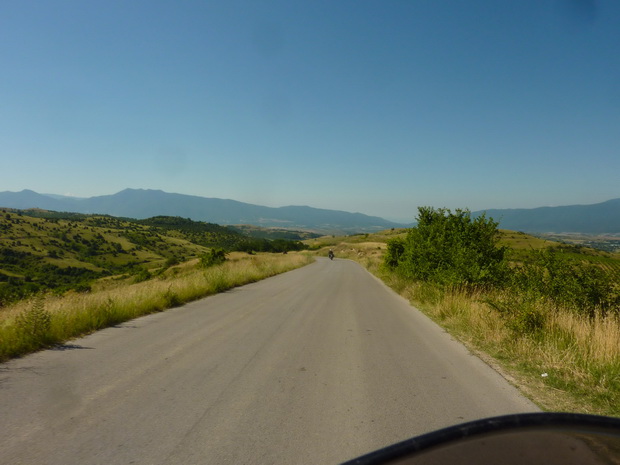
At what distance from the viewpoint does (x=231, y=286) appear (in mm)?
19656

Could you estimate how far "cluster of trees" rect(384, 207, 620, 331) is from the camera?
8.25 metres

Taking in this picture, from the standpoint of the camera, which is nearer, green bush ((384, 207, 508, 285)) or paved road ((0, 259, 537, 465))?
paved road ((0, 259, 537, 465))

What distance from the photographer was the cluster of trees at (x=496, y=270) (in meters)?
8.25

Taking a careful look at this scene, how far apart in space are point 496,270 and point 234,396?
407 inches

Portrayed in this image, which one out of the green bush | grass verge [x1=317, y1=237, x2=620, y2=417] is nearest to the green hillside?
the green bush

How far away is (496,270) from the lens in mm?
12094

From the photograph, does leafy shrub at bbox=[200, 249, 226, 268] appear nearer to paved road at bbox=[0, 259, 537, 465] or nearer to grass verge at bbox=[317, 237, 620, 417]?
paved road at bbox=[0, 259, 537, 465]

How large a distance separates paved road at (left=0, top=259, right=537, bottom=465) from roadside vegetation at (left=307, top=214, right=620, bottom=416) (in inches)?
27.4

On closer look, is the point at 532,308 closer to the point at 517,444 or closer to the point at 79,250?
the point at 517,444

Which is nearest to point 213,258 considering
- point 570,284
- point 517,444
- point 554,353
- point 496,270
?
point 496,270

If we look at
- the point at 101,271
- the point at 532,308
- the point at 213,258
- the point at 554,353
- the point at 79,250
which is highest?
the point at 532,308

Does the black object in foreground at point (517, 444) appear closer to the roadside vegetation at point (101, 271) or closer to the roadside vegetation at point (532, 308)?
the roadside vegetation at point (532, 308)

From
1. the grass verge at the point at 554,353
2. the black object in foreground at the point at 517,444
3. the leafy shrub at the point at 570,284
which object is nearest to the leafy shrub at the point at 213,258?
the grass verge at the point at 554,353

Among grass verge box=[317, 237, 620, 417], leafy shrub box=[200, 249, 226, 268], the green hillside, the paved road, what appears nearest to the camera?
the paved road
